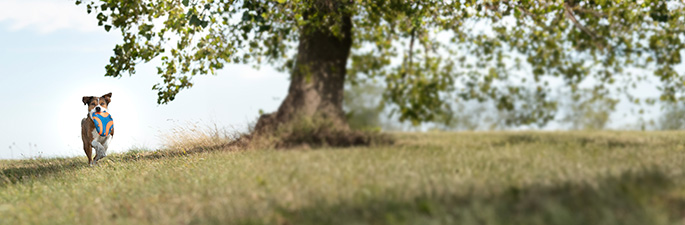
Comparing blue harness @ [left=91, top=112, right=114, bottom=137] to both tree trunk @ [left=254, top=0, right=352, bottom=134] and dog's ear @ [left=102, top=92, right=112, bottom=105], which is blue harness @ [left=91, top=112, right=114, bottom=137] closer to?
dog's ear @ [left=102, top=92, right=112, bottom=105]

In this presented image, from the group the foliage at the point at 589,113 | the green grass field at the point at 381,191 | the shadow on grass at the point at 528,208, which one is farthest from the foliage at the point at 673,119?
the shadow on grass at the point at 528,208

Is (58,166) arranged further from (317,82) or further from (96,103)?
(317,82)

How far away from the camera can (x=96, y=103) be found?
1016 centimetres

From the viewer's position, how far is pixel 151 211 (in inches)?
221

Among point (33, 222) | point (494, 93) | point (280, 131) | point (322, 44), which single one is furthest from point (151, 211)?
point (494, 93)

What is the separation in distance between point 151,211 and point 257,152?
4421 millimetres

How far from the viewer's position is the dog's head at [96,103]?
10164 millimetres

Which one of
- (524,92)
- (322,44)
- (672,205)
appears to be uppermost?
(322,44)

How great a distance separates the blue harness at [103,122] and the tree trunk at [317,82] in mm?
3332

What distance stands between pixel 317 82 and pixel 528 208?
27.9 ft

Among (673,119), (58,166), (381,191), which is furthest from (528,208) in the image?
(673,119)

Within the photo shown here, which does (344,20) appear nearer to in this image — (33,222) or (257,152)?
(257,152)

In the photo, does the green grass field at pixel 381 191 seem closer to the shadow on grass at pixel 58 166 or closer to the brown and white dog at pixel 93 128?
the brown and white dog at pixel 93 128

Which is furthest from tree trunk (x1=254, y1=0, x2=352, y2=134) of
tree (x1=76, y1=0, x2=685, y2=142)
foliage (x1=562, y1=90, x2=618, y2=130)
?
Result: foliage (x1=562, y1=90, x2=618, y2=130)
